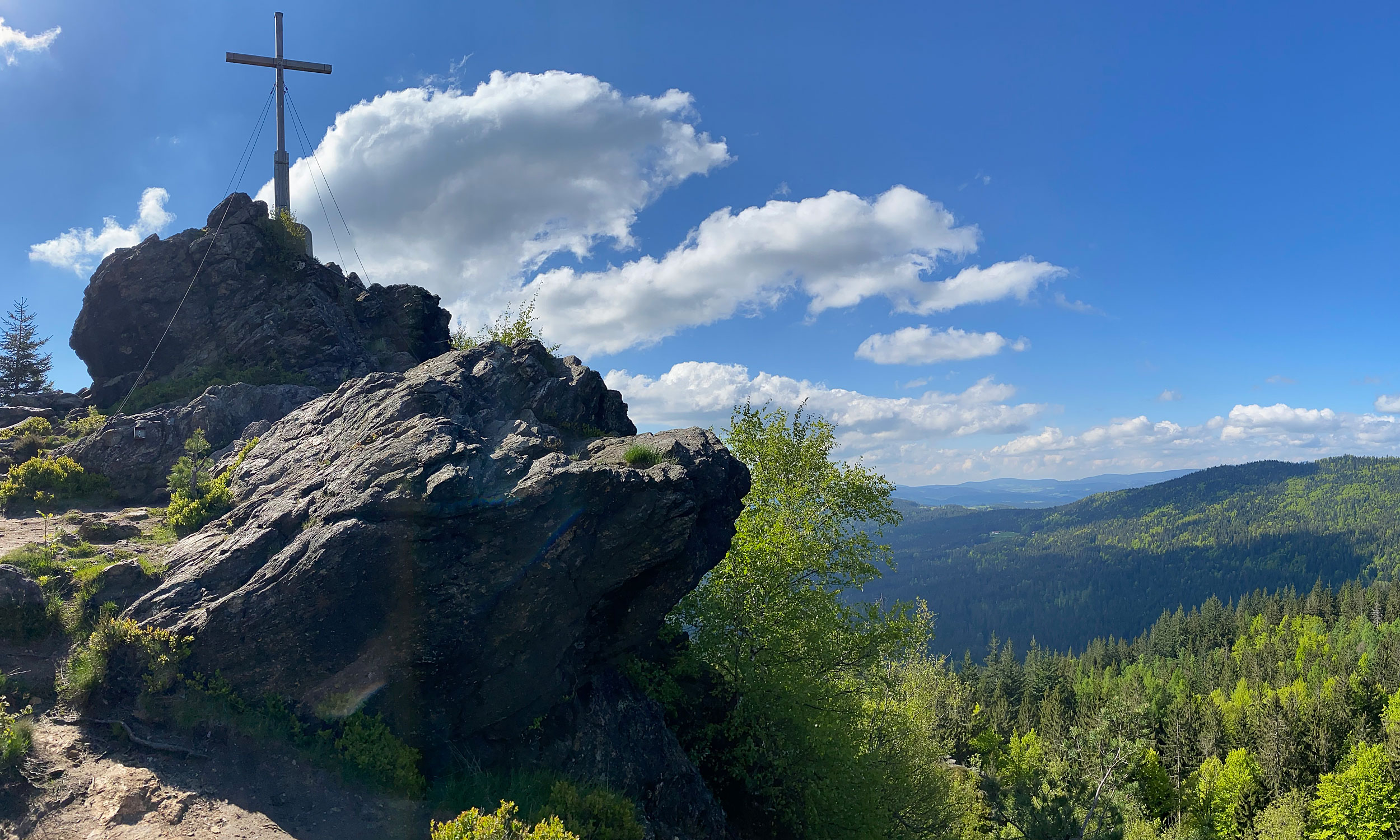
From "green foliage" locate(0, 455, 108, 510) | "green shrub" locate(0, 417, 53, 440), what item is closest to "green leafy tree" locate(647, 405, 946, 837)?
"green foliage" locate(0, 455, 108, 510)

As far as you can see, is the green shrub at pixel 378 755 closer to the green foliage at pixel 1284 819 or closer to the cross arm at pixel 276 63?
the cross arm at pixel 276 63

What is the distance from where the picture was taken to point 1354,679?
81625mm

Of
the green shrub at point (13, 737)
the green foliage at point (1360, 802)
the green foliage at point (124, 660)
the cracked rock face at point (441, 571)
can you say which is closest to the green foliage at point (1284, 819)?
the green foliage at point (1360, 802)

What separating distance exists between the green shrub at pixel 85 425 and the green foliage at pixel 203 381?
1092mm

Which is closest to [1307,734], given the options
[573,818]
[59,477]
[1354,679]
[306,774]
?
[1354,679]

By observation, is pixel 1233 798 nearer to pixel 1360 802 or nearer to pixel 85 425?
pixel 1360 802

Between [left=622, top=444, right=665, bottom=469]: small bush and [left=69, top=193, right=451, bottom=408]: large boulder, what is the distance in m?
19.5

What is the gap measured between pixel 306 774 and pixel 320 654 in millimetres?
2237

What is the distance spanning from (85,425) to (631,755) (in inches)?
1060

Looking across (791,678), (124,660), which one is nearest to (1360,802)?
(791,678)

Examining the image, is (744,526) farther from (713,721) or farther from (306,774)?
(306,774)

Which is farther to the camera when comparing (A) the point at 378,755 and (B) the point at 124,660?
(A) the point at 378,755

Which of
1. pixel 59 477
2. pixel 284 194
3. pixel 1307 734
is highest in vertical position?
pixel 284 194

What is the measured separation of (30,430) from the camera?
26172mm
